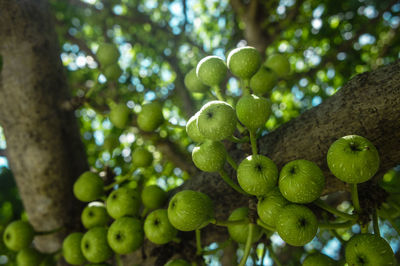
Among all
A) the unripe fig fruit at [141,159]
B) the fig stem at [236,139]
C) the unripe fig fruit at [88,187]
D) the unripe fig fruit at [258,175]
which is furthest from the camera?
the unripe fig fruit at [141,159]

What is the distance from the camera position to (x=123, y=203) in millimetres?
1970

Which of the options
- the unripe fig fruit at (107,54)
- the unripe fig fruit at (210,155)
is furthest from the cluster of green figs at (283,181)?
the unripe fig fruit at (107,54)

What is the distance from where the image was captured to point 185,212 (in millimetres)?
1549

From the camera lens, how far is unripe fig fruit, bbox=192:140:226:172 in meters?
1.64

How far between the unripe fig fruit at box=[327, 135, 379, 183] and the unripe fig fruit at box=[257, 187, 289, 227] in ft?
1.01

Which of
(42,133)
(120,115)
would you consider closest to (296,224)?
(120,115)

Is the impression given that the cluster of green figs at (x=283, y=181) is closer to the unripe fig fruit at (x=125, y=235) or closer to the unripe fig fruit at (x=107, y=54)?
the unripe fig fruit at (x=125, y=235)

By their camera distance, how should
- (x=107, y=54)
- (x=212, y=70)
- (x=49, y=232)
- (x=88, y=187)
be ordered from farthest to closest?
1. (x=107, y=54)
2. (x=49, y=232)
3. (x=88, y=187)
4. (x=212, y=70)

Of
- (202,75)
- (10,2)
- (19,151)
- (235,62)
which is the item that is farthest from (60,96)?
(235,62)

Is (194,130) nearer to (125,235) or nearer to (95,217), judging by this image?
(125,235)

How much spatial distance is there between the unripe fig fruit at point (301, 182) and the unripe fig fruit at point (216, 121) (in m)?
0.37

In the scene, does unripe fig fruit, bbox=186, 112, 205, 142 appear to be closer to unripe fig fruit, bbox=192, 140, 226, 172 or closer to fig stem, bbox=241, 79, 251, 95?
unripe fig fruit, bbox=192, 140, 226, 172

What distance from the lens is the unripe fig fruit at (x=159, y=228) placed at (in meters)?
1.77

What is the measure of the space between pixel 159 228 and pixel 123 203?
1.14 ft
